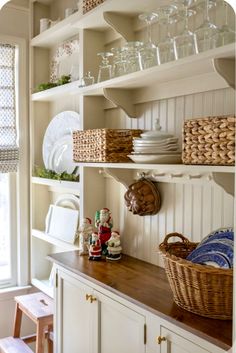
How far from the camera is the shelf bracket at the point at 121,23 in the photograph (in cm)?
202

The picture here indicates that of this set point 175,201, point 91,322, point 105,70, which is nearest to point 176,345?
point 91,322

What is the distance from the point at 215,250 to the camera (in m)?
1.48

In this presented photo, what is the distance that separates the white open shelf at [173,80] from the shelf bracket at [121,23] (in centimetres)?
28

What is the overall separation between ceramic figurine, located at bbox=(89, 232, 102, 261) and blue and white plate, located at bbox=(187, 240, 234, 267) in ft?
2.18

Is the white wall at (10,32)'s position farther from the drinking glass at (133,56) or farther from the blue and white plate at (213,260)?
the blue and white plate at (213,260)

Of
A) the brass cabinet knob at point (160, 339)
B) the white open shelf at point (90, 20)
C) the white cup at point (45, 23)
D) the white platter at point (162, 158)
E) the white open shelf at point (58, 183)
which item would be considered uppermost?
the white cup at point (45, 23)

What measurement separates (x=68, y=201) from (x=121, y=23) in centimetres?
122

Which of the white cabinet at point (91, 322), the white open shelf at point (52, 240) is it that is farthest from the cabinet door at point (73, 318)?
the white open shelf at point (52, 240)

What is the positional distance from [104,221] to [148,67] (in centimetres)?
87

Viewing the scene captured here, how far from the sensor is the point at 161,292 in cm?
164

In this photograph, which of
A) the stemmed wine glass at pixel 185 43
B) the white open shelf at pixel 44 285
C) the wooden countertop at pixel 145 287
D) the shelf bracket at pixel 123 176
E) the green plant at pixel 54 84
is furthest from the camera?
the white open shelf at pixel 44 285

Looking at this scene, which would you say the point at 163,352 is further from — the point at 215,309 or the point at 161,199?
the point at 161,199

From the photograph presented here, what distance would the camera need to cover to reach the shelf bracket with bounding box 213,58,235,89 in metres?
1.39

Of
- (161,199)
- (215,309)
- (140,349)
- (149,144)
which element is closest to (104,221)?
(161,199)
